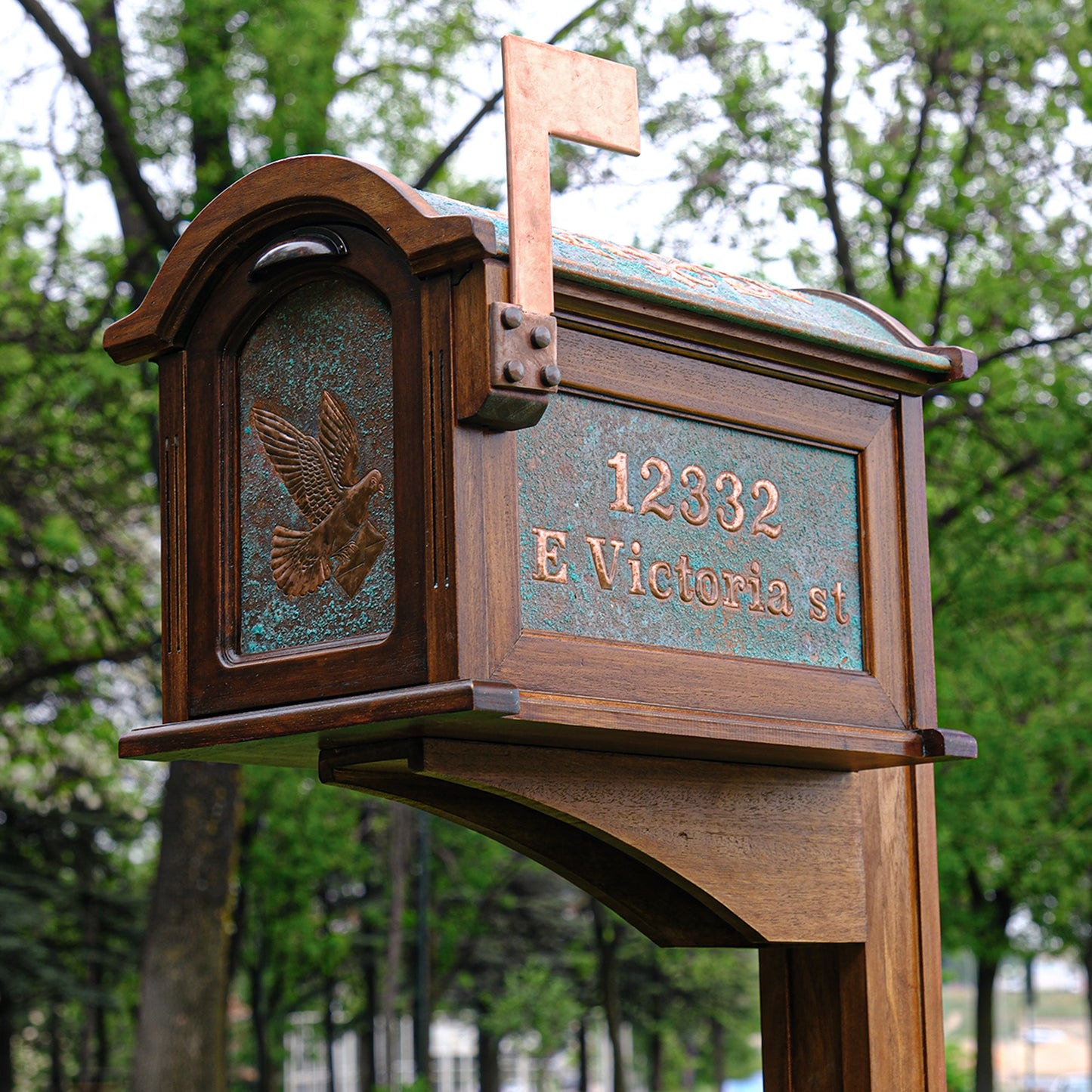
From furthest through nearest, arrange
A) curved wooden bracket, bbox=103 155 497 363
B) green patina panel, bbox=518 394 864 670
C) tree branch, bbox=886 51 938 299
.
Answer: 1. tree branch, bbox=886 51 938 299
2. green patina panel, bbox=518 394 864 670
3. curved wooden bracket, bbox=103 155 497 363

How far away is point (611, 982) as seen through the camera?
18.6 m

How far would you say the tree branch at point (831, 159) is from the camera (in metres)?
9.52

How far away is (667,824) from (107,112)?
28.1ft

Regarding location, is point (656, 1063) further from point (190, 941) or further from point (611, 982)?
point (190, 941)

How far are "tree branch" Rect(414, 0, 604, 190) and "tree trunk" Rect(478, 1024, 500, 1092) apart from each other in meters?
16.8

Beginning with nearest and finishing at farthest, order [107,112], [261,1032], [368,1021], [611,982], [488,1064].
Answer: [107,112]
[611,982]
[261,1032]
[368,1021]
[488,1064]

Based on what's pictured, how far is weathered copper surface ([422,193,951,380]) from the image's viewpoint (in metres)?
1.93

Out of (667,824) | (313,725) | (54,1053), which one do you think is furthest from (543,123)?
(54,1053)

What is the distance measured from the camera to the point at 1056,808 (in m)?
14.5

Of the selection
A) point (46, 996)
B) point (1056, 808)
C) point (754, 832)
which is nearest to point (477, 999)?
point (46, 996)

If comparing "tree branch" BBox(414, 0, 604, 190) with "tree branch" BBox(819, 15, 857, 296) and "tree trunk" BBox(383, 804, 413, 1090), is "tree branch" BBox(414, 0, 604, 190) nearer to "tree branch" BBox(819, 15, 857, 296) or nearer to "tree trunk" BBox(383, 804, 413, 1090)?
"tree branch" BBox(819, 15, 857, 296)

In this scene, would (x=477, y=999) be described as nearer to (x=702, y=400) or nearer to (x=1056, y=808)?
(x=1056, y=808)

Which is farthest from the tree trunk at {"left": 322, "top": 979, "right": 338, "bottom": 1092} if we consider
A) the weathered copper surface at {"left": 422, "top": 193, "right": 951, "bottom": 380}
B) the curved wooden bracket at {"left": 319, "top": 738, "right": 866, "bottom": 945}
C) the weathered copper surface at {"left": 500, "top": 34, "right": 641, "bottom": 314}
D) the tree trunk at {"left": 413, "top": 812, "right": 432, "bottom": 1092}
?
the weathered copper surface at {"left": 500, "top": 34, "right": 641, "bottom": 314}

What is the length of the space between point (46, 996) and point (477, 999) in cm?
708
